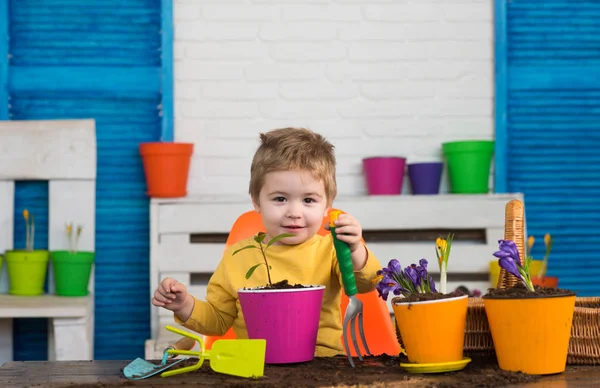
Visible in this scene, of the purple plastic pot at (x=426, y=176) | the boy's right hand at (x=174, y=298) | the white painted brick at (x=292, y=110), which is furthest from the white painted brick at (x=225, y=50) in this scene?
the boy's right hand at (x=174, y=298)

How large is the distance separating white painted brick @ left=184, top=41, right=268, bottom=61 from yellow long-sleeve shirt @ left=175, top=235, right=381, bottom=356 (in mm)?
1801

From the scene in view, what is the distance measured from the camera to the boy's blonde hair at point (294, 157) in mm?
1532

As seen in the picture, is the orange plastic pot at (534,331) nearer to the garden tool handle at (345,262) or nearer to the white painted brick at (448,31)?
the garden tool handle at (345,262)

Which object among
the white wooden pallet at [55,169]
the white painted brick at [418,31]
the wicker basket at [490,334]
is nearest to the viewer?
the wicker basket at [490,334]

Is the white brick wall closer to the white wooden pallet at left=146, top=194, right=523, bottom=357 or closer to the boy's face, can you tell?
the white wooden pallet at left=146, top=194, right=523, bottom=357

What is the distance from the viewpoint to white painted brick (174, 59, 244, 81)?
3283 mm

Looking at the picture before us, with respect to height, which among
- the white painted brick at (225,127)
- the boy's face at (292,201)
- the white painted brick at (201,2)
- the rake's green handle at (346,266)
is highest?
the white painted brick at (201,2)

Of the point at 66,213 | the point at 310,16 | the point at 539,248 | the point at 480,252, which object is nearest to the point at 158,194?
the point at 66,213

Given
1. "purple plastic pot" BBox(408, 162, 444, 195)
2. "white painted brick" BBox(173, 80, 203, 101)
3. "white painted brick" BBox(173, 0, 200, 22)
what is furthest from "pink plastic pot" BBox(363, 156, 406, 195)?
"white painted brick" BBox(173, 0, 200, 22)

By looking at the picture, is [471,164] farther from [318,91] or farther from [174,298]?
[174,298]

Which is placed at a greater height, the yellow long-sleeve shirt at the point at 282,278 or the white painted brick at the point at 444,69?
the white painted brick at the point at 444,69

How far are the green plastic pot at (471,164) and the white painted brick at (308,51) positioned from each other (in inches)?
24.0

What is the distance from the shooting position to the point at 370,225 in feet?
10.2

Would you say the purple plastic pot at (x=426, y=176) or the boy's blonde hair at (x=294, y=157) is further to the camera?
the purple plastic pot at (x=426, y=176)
